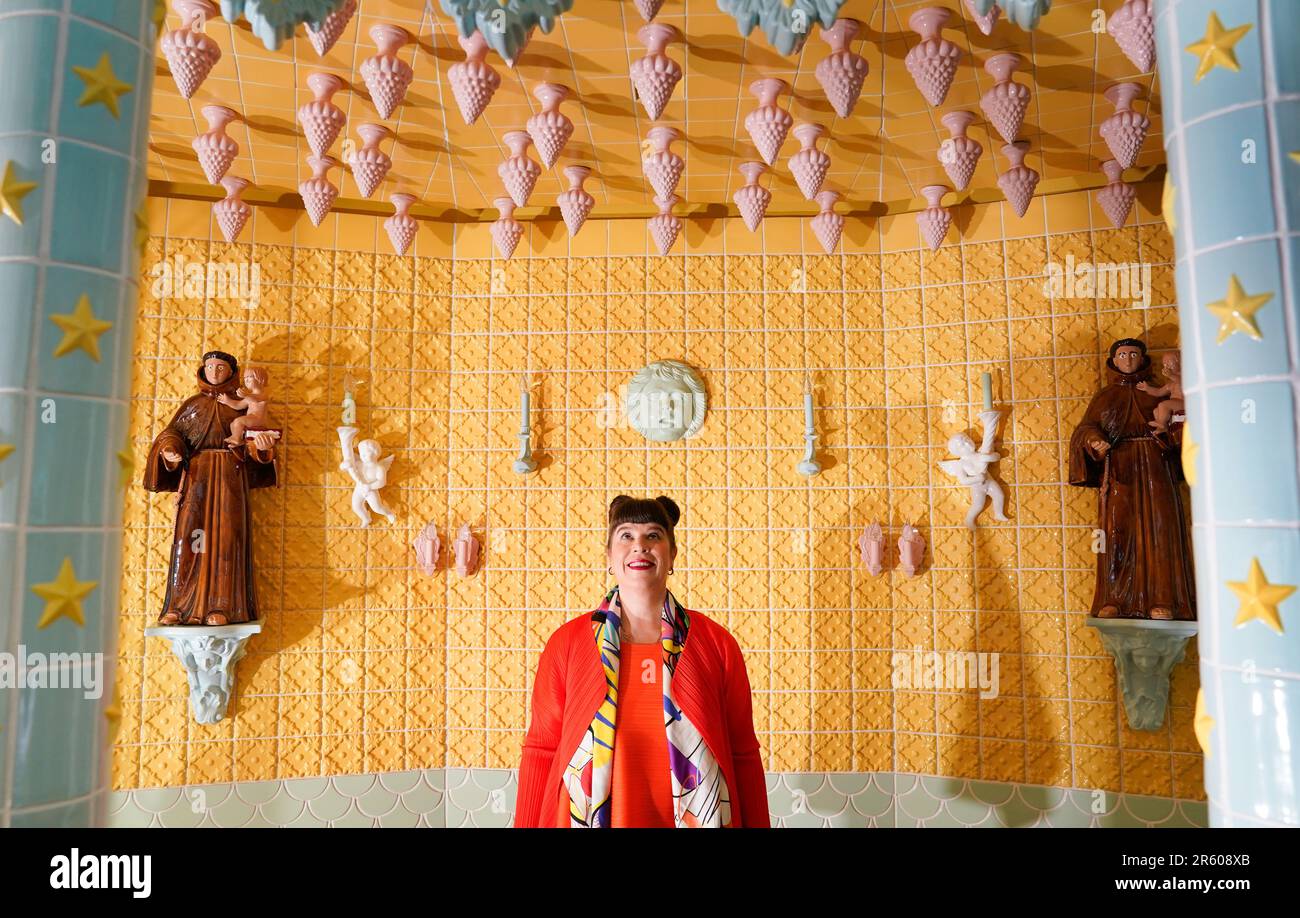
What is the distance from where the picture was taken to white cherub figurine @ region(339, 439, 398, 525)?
12.3ft

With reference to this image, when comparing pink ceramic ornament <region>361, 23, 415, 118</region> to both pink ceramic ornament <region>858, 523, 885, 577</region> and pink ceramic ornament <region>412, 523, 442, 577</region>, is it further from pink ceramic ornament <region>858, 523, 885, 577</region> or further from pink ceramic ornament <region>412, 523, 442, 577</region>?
pink ceramic ornament <region>858, 523, 885, 577</region>

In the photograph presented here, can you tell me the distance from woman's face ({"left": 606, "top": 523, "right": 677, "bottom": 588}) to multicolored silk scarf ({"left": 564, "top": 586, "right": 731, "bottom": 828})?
0.25 m

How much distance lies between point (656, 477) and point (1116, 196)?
7.12 feet

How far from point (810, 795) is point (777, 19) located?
118 inches

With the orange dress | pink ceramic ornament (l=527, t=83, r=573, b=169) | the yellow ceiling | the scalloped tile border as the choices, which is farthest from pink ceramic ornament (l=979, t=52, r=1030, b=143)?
the scalloped tile border

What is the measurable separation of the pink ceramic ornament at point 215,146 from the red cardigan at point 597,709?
213 centimetres

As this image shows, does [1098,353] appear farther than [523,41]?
Answer: Yes

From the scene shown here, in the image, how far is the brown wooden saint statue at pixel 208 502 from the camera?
3393 millimetres

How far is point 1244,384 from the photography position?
1.23 metres

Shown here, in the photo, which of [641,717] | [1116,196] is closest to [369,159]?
[641,717]

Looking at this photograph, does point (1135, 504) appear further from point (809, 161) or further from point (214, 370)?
point (214, 370)
